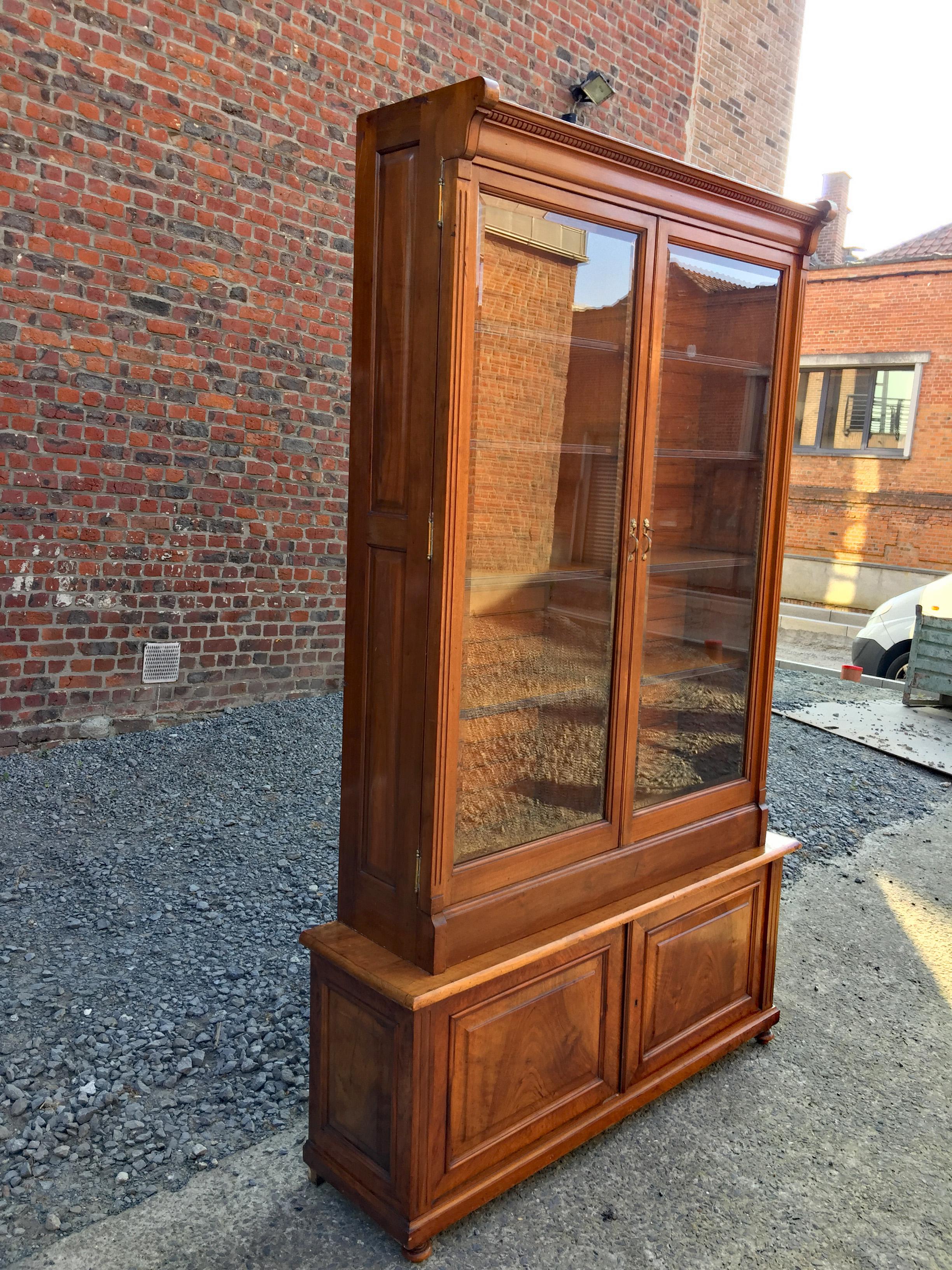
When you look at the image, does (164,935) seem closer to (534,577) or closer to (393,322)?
(534,577)

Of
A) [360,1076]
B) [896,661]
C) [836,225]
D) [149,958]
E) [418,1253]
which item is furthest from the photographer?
[836,225]

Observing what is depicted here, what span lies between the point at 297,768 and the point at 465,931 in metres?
3.04

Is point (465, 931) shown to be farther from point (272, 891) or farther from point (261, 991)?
point (272, 891)

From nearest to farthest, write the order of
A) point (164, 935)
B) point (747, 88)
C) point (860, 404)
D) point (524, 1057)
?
1. point (524, 1057)
2. point (164, 935)
3. point (747, 88)
4. point (860, 404)

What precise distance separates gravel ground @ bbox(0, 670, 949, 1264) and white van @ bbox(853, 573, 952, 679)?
2908mm

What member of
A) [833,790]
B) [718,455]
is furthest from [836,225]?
[718,455]

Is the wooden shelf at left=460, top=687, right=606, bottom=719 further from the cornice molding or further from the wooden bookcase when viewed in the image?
the cornice molding

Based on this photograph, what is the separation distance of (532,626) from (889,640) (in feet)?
23.7

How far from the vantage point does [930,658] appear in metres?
7.62

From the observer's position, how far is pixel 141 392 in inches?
205

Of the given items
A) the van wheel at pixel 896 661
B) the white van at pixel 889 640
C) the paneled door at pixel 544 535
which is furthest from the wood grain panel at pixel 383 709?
the van wheel at pixel 896 661

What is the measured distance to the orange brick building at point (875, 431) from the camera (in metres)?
15.2

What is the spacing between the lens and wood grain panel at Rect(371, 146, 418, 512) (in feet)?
6.78

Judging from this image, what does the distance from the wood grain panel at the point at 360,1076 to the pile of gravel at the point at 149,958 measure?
39cm
